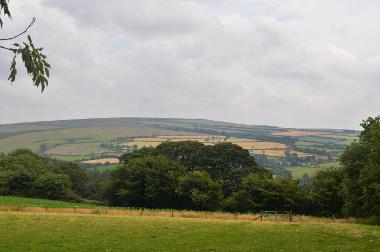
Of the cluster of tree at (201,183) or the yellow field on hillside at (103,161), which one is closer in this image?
the cluster of tree at (201,183)

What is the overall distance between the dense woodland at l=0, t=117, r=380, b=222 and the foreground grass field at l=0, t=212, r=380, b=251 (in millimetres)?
16998

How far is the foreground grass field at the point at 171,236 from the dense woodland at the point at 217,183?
16998 millimetres

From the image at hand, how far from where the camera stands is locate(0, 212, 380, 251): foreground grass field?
25.9 meters

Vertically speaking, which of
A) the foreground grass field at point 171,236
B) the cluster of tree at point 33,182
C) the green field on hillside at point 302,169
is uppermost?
the foreground grass field at point 171,236

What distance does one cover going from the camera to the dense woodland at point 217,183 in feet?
198

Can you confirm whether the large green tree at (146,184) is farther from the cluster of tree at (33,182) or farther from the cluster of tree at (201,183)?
the cluster of tree at (33,182)

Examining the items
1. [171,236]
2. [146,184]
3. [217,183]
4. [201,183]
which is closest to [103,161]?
[146,184]

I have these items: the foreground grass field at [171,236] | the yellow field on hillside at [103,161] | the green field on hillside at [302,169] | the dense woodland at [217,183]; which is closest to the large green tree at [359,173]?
the dense woodland at [217,183]

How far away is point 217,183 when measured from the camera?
86062 mm

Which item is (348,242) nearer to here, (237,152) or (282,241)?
(282,241)

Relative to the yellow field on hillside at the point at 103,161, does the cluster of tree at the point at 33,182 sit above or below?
above

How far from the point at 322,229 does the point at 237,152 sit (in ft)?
226

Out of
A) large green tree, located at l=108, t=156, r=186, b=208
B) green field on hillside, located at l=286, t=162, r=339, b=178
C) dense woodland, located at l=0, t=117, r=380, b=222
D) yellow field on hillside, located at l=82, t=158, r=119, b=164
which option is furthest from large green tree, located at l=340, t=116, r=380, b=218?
yellow field on hillside, located at l=82, t=158, r=119, b=164

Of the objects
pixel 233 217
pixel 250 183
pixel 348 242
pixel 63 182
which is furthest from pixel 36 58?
pixel 63 182
